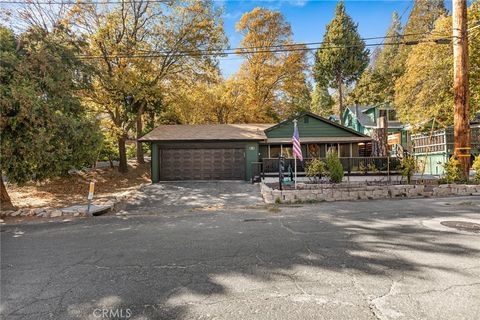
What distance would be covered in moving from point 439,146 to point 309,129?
8299mm

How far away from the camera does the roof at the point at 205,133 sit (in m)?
16.4

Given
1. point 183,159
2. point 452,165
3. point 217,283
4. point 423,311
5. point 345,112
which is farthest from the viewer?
point 345,112

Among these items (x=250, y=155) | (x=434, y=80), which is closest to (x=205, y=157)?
(x=250, y=155)

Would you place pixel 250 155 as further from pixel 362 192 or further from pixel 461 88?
Result: pixel 461 88

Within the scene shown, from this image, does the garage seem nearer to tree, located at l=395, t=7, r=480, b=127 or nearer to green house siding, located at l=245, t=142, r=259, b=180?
green house siding, located at l=245, t=142, r=259, b=180

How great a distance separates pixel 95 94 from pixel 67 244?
14.2 metres

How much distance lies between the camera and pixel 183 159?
16.6 m

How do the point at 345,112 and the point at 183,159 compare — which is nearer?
the point at 183,159

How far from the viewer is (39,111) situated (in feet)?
27.7

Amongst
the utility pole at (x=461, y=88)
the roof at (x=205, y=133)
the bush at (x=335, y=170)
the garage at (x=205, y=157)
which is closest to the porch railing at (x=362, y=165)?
the garage at (x=205, y=157)

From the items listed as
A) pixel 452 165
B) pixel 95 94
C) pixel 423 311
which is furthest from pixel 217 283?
pixel 95 94

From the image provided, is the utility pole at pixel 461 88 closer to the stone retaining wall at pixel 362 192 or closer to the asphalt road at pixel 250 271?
the stone retaining wall at pixel 362 192

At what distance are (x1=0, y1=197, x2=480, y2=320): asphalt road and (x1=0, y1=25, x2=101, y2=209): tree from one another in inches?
110

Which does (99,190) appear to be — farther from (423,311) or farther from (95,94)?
(423,311)
